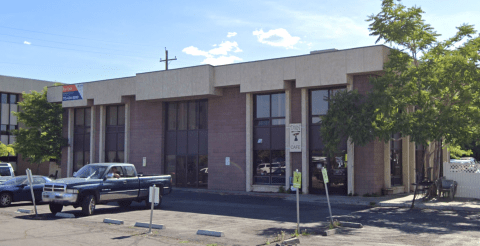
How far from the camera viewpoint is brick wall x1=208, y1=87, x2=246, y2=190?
27.7 metres

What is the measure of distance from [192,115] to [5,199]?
13424 mm

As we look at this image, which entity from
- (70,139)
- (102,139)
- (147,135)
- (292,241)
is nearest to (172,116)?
(147,135)

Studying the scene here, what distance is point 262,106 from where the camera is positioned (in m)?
27.3

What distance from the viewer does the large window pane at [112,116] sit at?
34875 millimetres

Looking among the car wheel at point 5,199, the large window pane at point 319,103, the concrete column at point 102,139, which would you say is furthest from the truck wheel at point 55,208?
the concrete column at point 102,139

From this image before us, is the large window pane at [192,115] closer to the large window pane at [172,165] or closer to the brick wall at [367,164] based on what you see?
the large window pane at [172,165]

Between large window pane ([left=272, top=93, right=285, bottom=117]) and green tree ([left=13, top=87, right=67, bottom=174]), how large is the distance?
19576mm

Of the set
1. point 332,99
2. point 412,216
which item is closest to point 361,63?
point 332,99

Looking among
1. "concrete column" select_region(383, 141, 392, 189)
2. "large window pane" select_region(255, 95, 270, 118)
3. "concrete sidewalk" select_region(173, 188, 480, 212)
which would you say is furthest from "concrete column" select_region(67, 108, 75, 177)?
"concrete column" select_region(383, 141, 392, 189)

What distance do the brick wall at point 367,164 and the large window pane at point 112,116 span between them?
754 inches

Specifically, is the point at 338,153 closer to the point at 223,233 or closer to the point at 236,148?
the point at 236,148

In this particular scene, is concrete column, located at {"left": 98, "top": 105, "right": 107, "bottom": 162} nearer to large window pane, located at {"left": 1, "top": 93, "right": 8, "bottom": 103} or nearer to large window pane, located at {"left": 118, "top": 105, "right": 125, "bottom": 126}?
large window pane, located at {"left": 118, "top": 105, "right": 125, "bottom": 126}

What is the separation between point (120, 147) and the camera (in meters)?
34.2

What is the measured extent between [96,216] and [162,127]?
15.2m
